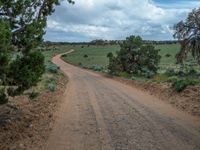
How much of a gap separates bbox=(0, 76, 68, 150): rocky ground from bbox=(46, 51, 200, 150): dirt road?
1.32 ft

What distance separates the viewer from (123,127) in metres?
14.8

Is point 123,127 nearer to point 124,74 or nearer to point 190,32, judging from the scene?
point 190,32

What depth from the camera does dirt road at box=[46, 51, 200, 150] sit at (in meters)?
12.2

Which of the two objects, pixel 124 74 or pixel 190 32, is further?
pixel 124 74

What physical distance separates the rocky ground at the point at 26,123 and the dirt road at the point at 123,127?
1.32 feet

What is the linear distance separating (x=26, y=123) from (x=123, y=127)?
3822 millimetres

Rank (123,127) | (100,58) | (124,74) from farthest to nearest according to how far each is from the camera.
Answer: (100,58) → (124,74) → (123,127)

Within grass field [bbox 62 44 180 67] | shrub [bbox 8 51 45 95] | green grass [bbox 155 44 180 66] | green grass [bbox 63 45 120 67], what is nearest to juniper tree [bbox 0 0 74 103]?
shrub [bbox 8 51 45 95]

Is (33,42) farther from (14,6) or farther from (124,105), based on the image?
(124,105)

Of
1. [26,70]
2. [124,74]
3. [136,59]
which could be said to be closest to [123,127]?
[26,70]

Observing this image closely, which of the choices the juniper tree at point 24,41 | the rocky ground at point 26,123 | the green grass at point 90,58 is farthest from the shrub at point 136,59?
the juniper tree at point 24,41

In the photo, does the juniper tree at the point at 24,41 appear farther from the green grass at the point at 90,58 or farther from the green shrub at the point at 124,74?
the green grass at the point at 90,58

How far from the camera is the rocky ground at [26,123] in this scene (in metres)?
13.2

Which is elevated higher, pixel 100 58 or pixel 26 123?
pixel 26 123
